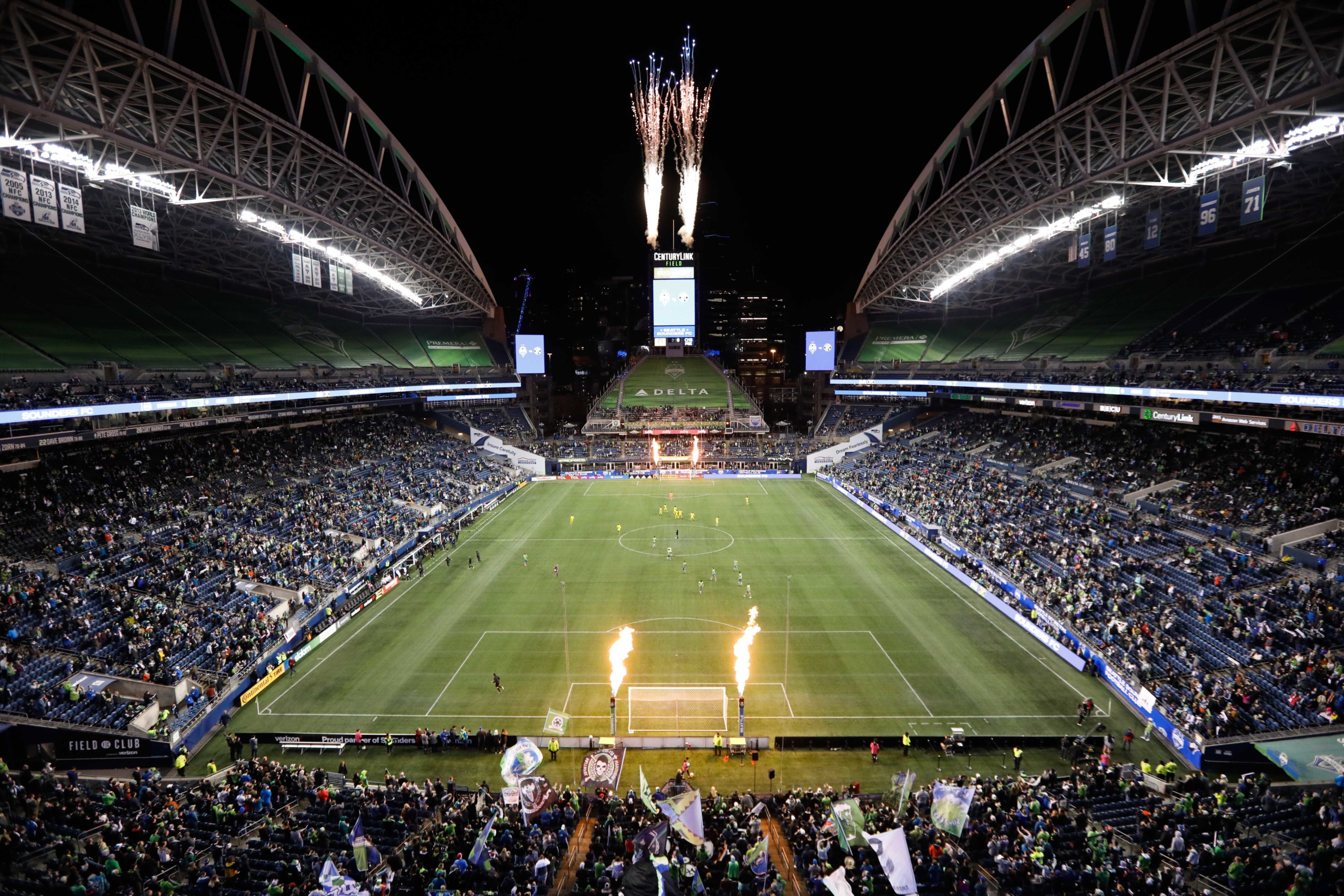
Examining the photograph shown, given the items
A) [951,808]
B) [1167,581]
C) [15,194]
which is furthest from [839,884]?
[15,194]

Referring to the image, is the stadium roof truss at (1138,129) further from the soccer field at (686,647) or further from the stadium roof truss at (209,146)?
the stadium roof truss at (209,146)

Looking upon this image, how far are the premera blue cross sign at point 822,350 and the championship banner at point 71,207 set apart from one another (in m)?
68.4

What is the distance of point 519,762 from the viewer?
16109mm

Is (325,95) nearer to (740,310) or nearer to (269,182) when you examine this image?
(269,182)

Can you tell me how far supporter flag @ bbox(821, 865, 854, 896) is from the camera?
35.7 feet

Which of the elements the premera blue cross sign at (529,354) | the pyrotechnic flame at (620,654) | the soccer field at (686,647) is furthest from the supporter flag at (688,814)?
the premera blue cross sign at (529,354)

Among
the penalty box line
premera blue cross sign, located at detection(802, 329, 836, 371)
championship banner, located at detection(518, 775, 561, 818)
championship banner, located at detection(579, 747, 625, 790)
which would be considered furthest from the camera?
premera blue cross sign, located at detection(802, 329, 836, 371)

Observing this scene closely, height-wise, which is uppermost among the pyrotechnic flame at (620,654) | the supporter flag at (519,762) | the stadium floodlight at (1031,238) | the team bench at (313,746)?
the stadium floodlight at (1031,238)

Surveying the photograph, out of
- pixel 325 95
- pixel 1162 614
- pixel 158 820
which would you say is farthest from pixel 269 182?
pixel 1162 614

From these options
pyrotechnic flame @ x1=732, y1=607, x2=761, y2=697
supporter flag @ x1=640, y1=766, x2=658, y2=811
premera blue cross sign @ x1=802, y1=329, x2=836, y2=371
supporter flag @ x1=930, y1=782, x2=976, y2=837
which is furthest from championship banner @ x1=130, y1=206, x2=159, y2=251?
premera blue cross sign @ x1=802, y1=329, x2=836, y2=371

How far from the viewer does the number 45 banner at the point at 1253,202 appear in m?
24.2

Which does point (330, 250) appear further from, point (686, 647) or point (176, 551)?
point (686, 647)

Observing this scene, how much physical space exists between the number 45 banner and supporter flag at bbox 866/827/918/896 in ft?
85.6

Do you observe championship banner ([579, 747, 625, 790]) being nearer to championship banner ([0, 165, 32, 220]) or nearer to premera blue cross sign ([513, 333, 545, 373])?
championship banner ([0, 165, 32, 220])
